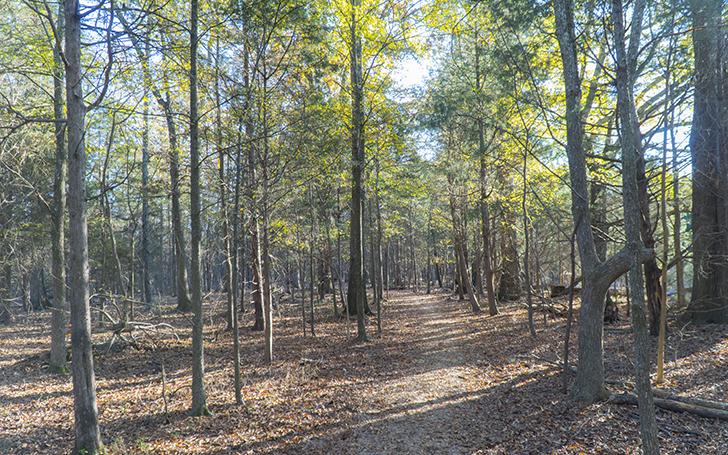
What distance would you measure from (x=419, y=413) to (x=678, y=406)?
399 cm

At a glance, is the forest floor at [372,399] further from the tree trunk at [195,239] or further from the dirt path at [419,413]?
the tree trunk at [195,239]

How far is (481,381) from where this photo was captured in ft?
25.9

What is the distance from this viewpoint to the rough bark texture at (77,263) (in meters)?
5.09

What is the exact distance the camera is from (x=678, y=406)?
18.0ft

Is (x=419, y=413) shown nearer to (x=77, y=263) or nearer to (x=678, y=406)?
(x=678, y=406)

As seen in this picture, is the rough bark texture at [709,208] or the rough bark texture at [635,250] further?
the rough bark texture at [709,208]

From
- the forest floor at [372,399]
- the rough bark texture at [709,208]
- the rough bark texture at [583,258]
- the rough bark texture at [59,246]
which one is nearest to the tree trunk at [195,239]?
the forest floor at [372,399]

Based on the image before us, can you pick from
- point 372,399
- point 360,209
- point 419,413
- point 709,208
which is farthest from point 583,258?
point 360,209

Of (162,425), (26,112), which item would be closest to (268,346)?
(162,425)

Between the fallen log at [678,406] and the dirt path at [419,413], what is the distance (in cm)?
229

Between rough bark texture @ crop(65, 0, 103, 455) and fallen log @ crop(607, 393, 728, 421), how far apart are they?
8.02 m

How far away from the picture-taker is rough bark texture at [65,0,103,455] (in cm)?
509

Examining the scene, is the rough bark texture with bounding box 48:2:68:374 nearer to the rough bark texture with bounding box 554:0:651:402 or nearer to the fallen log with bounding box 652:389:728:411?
the rough bark texture with bounding box 554:0:651:402

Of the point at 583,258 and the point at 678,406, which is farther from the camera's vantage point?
the point at 583,258
